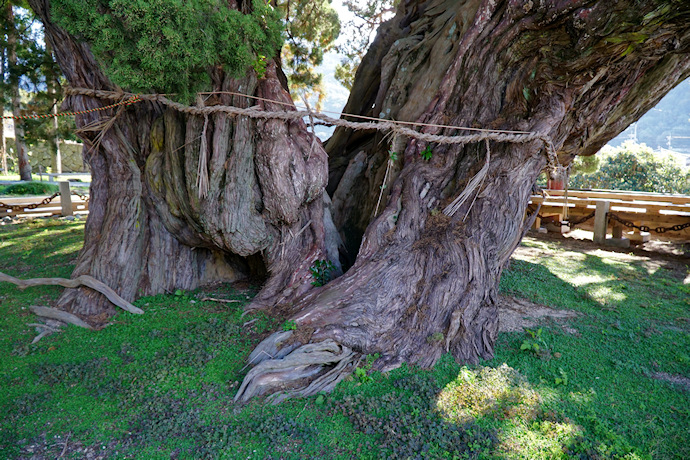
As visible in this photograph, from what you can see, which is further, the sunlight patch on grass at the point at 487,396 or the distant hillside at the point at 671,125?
the distant hillside at the point at 671,125

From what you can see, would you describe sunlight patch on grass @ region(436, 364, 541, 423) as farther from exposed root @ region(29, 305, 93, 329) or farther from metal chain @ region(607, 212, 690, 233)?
metal chain @ region(607, 212, 690, 233)

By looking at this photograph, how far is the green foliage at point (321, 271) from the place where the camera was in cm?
397

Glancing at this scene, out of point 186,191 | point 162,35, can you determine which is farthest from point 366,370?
point 162,35

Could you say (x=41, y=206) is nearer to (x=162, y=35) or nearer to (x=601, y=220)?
(x=162, y=35)

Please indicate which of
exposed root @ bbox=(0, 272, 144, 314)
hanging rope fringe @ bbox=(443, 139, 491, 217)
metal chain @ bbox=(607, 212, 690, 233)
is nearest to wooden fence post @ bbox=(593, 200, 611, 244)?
metal chain @ bbox=(607, 212, 690, 233)

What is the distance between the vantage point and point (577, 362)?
3346 millimetres

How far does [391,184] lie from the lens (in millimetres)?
4141

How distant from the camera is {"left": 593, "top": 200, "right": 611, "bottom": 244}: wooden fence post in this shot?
7375 mm

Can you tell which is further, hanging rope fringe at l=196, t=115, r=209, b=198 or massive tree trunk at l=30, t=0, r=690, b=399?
hanging rope fringe at l=196, t=115, r=209, b=198

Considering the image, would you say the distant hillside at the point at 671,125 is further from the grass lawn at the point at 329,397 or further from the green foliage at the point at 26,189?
the grass lawn at the point at 329,397

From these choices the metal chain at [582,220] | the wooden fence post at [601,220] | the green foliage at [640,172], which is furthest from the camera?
the green foliage at [640,172]

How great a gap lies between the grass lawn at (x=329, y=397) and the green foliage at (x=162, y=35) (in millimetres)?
1978

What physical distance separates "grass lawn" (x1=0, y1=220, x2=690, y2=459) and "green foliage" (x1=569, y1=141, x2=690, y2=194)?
10.5m

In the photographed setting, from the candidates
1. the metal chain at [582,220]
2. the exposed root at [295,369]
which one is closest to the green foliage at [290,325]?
the exposed root at [295,369]
